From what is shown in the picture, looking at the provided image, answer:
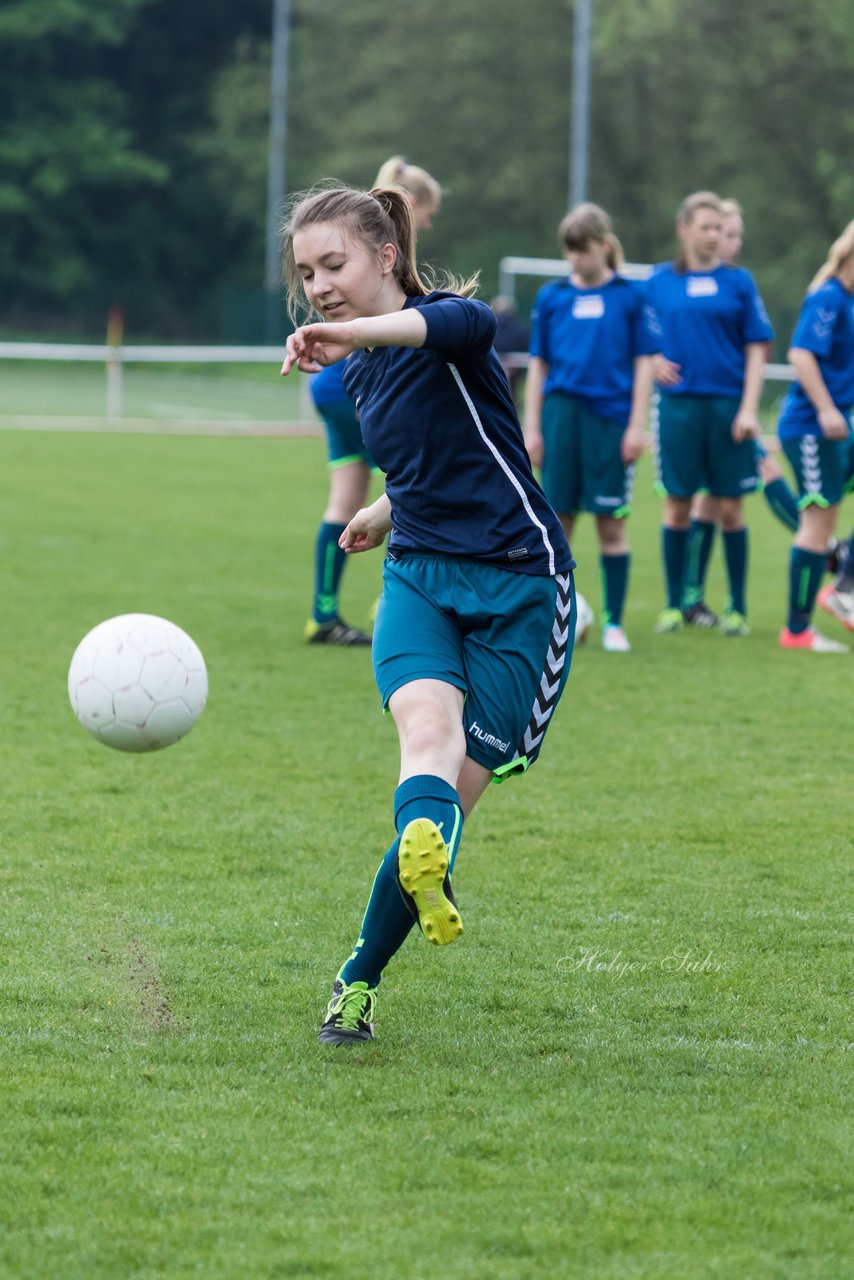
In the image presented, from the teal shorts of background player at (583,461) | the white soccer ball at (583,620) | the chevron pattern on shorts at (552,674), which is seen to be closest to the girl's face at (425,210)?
the teal shorts of background player at (583,461)

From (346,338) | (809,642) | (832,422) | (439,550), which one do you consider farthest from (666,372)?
(346,338)

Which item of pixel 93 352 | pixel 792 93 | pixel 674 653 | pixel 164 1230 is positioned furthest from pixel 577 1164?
pixel 792 93

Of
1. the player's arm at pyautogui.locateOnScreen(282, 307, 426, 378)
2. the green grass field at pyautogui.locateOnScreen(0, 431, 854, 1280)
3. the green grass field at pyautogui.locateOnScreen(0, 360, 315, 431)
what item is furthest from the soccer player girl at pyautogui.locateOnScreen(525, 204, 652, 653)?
the green grass field at pyautogui.locateOnScreen(0, 360, 315, 431)

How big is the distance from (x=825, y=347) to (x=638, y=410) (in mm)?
957

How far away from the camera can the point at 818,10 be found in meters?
42.1

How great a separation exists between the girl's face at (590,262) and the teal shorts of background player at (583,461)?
594 mm

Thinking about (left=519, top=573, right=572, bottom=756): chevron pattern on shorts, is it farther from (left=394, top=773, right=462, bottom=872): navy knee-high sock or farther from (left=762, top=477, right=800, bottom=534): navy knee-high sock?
(left=762, top=477, right=800, bottom=534): navy knee-high sock

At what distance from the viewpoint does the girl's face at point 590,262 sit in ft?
28.5

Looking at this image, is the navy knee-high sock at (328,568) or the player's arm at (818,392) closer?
the player's arm at (818,392)

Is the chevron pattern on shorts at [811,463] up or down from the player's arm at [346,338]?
down

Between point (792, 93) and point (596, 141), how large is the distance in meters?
6.14

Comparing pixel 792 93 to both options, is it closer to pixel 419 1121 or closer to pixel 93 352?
pixel 93 352

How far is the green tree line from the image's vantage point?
43844 mm

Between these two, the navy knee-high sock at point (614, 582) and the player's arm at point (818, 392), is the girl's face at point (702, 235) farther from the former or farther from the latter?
the navy knee-high sock at point (614, 582)
